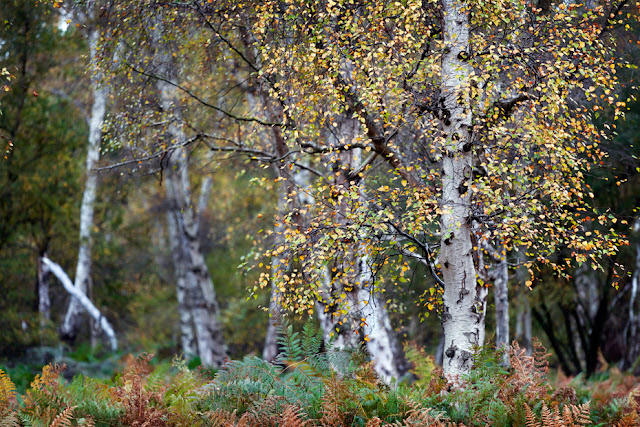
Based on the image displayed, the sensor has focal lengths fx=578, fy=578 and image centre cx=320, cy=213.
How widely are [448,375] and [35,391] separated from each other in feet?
14.3

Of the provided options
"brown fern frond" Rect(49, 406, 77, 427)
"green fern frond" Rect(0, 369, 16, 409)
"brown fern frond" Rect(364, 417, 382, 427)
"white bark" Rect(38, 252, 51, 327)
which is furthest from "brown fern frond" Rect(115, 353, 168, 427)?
"white bark" Rect(38, 252, 51, 327)

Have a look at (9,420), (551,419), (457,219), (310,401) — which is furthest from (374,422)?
(9,420)

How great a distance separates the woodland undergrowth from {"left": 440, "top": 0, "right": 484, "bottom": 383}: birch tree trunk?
12.0 inches

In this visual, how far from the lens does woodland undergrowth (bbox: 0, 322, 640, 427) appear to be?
551 centimetres

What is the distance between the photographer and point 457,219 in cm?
627

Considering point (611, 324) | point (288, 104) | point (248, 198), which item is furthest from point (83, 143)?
point (611, 324)

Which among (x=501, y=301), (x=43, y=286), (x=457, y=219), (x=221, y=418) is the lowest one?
(x=221, y=418)

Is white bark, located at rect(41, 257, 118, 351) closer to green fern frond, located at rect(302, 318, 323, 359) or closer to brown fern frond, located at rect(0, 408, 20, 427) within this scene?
brown fern frond, located at rect(0, 408, 20, 427)

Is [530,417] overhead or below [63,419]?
below

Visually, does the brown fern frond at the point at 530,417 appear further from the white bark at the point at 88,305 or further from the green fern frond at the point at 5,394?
the white bark at the point at 88,305

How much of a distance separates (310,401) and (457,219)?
248cm

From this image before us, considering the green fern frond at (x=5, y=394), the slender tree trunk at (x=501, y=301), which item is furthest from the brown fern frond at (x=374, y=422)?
the slender tree trunk at (x=501, y=301)

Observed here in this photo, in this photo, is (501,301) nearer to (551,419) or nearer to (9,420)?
(551,419)

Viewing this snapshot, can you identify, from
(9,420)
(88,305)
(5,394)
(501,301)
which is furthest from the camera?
(88,305)
